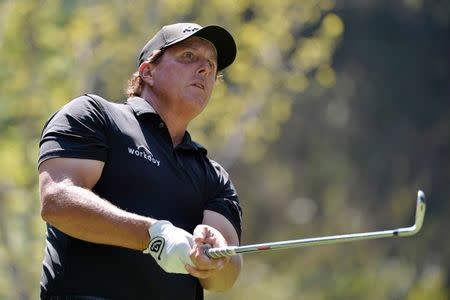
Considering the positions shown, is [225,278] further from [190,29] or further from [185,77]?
[190,29]

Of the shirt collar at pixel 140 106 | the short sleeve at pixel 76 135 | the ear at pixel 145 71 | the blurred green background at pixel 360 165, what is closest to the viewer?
the short sleeve at pixel 76 135

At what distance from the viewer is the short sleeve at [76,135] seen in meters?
4.81

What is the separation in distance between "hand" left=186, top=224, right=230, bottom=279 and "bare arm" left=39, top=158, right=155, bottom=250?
0.62ft

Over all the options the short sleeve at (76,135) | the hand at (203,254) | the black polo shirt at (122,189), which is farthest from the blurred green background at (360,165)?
the hand at (203,254)

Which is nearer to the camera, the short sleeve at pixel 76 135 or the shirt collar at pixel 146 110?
the short sleeve at pixel 76 135

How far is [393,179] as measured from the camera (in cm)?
2244

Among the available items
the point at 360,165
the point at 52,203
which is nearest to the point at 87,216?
the point at 52,203

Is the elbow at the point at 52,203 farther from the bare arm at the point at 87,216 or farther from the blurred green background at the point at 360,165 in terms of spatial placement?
the blurred green background at the point at 360,165

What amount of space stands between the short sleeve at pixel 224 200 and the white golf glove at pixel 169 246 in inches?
29.3

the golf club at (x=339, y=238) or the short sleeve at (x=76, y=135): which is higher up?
the short sleeve at (x=76, y=135)

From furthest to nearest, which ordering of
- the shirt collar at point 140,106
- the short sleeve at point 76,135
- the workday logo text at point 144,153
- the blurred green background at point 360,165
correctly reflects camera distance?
1. the blurred green background at point 360,165
2. the shirt collar at point 140,106
3. the workday logo text at point 144,153
4. the short sleeve at point 76,135

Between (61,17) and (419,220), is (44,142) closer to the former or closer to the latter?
(419,220)

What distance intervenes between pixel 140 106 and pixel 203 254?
998 mm

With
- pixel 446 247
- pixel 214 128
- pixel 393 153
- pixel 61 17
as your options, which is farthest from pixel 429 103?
pixel 61 17
